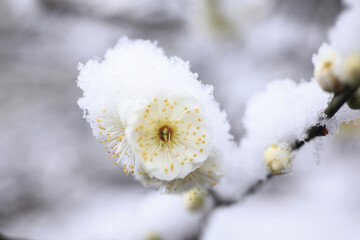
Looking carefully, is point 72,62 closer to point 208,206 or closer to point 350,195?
point 208,206

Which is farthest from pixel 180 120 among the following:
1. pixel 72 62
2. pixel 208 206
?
pixel 72 62

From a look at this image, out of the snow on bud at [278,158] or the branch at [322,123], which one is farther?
the snow on bud at [278,158]

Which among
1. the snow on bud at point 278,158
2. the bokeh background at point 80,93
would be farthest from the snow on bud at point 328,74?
the bokeh background at point 80,93

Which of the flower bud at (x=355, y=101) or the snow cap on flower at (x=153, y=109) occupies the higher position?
the snow cap on flower at (x=153, y=109)

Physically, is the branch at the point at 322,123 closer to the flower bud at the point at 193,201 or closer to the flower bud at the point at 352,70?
the flower bud at the point at 352,70

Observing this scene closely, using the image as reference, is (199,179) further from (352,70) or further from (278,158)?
(352,70)

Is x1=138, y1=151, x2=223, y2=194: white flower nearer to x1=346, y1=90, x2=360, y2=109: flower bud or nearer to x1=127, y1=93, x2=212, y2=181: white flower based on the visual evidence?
x1=127, y1=93, x2=212, y2=181: white flower
